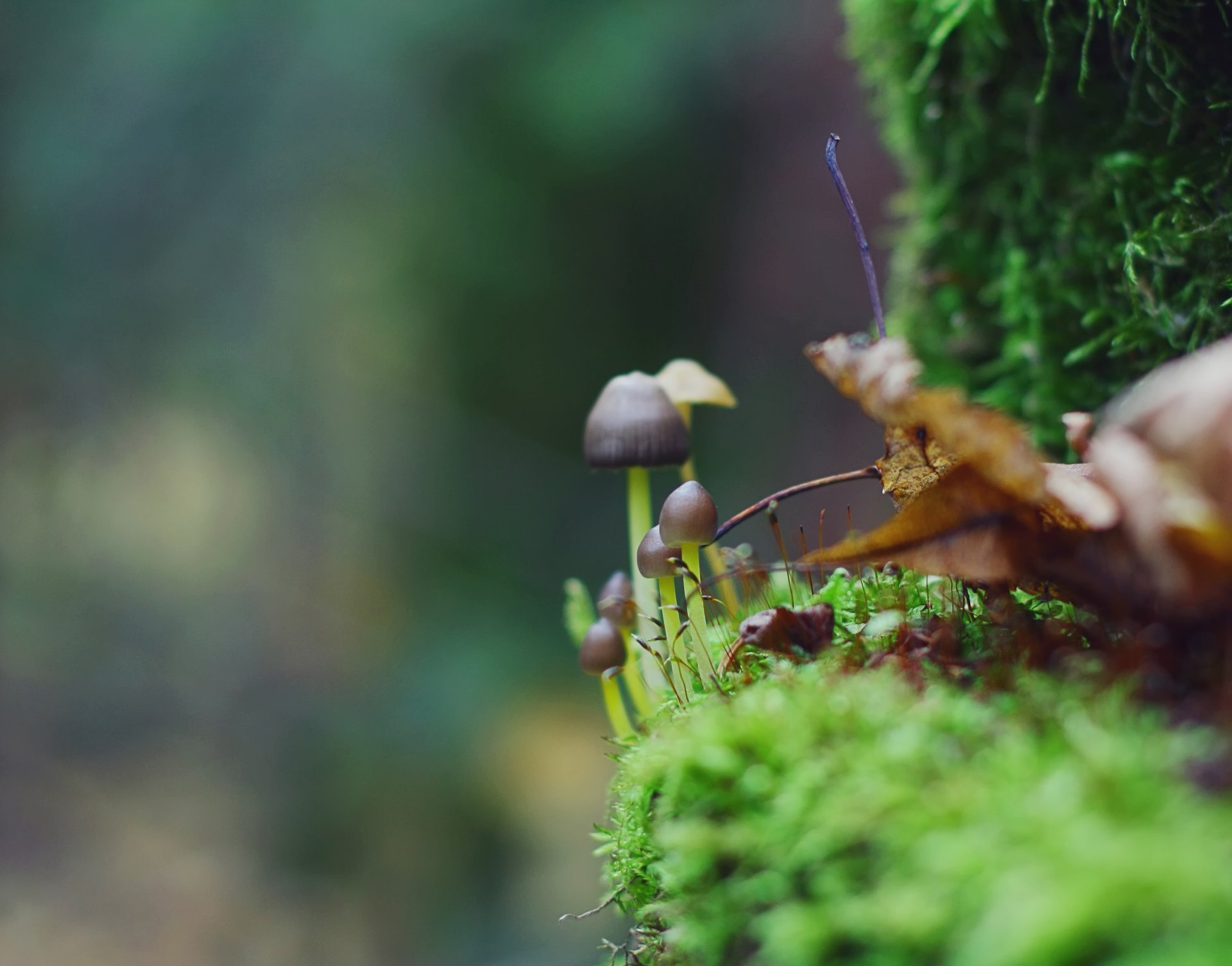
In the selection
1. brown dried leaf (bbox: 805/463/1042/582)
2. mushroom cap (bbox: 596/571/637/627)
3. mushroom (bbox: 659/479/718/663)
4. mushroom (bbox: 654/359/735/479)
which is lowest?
brown dried leaf (bbox: 805/463/1042/582)

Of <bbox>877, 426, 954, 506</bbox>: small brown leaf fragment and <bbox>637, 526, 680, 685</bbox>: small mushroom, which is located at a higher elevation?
<bbox>637, 526, 680, 685</bbox>: small mushroom

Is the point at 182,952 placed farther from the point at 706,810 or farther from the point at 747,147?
the point at 747,147

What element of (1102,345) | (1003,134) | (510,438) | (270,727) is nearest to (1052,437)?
(1102,345)

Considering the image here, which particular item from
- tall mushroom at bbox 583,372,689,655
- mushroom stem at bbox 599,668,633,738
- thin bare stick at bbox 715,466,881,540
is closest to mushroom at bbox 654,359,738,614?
tall mushroom at bbox 583,372,689,655

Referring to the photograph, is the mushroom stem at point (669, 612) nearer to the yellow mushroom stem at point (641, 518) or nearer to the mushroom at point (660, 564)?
the mushroom at point (660, 564)

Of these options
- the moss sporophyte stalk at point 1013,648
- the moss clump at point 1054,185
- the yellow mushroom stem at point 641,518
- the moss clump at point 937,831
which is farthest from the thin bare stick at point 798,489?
the moss clump at point 1054,185

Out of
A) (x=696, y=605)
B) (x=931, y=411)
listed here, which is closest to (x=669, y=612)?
(x=696, y=605)

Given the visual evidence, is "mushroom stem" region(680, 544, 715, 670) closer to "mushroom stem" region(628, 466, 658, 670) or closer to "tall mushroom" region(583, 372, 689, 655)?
"tall mushroom" region(583, 372, 689, 655)

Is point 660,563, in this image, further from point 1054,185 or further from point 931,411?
point 1054,185
